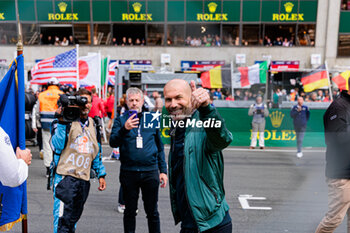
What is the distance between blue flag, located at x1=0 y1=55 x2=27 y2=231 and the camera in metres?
2.88

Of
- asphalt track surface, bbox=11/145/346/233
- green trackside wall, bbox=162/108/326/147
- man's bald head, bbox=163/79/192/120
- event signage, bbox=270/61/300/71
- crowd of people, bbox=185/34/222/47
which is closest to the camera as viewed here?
man's bald head, bbox=163/79/192/120

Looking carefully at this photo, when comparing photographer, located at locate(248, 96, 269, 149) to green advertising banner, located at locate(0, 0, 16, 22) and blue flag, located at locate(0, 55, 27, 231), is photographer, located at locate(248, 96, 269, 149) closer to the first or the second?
blue flag, located at locate(0, 55, 27, 231)

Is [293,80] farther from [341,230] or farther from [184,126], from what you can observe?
[184,126]

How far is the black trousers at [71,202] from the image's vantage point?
343cm

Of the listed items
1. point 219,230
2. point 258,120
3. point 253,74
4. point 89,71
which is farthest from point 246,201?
Result: point 253,74

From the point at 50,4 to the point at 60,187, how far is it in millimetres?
24830

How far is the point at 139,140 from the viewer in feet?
13.1

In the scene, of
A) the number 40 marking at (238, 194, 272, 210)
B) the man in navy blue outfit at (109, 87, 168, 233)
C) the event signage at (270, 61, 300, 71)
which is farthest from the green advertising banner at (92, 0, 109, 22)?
the man in navy blue outfit at (109, 87, 168, 233)

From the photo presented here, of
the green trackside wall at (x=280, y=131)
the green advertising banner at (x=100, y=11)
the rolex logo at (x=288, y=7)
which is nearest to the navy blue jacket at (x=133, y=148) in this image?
the green trackside wall at (x=280, y=131)

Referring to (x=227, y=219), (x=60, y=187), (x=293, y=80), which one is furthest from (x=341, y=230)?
(x=293, y=80)

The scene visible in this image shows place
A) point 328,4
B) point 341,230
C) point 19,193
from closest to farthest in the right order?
point 19,193 < point 341,230 < point 328,4

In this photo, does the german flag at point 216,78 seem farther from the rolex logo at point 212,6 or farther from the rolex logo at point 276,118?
the rolex logo at point 212,6

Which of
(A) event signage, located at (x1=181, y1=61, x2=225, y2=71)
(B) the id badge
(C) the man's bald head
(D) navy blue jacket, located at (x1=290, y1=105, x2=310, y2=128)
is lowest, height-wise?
(D) navy blue jacket, located at (x1=290, y1=105, x2=310, y2=128)

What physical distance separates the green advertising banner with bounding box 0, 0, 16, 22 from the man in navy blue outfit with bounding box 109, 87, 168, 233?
25.2 metres
